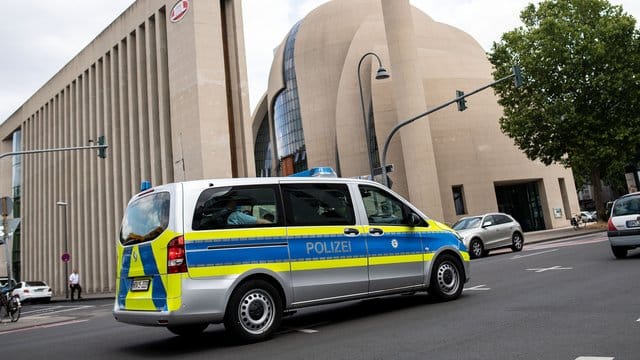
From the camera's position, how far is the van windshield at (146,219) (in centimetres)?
628

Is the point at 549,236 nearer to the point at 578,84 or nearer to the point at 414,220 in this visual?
the point at 578,84

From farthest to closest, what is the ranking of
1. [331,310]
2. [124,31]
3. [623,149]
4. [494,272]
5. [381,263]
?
[124,31] → [623,149] → [494,272] → [331,310] → [381,263]

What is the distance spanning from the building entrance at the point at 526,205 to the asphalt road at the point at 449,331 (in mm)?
39817

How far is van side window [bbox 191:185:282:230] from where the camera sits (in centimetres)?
627

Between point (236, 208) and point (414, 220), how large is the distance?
2.82m

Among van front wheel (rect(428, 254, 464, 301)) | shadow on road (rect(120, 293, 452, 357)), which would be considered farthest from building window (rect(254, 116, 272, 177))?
van front wheel (rect(428, 254, 464, 301))

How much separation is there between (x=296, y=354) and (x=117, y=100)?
132ft

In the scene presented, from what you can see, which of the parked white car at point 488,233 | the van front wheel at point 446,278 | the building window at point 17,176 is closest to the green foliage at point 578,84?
the parked white car at point 488,233

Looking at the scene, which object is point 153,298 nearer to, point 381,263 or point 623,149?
point 381,263

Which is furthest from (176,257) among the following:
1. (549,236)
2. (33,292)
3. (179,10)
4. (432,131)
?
(432,131)

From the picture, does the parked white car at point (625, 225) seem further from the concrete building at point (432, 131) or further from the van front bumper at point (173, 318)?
the concrete building at point (432, 131)

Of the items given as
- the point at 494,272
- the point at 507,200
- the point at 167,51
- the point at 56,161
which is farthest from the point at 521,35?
the point at 56,161

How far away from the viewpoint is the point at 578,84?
33.2 metres

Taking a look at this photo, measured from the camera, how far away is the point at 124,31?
41.0m
